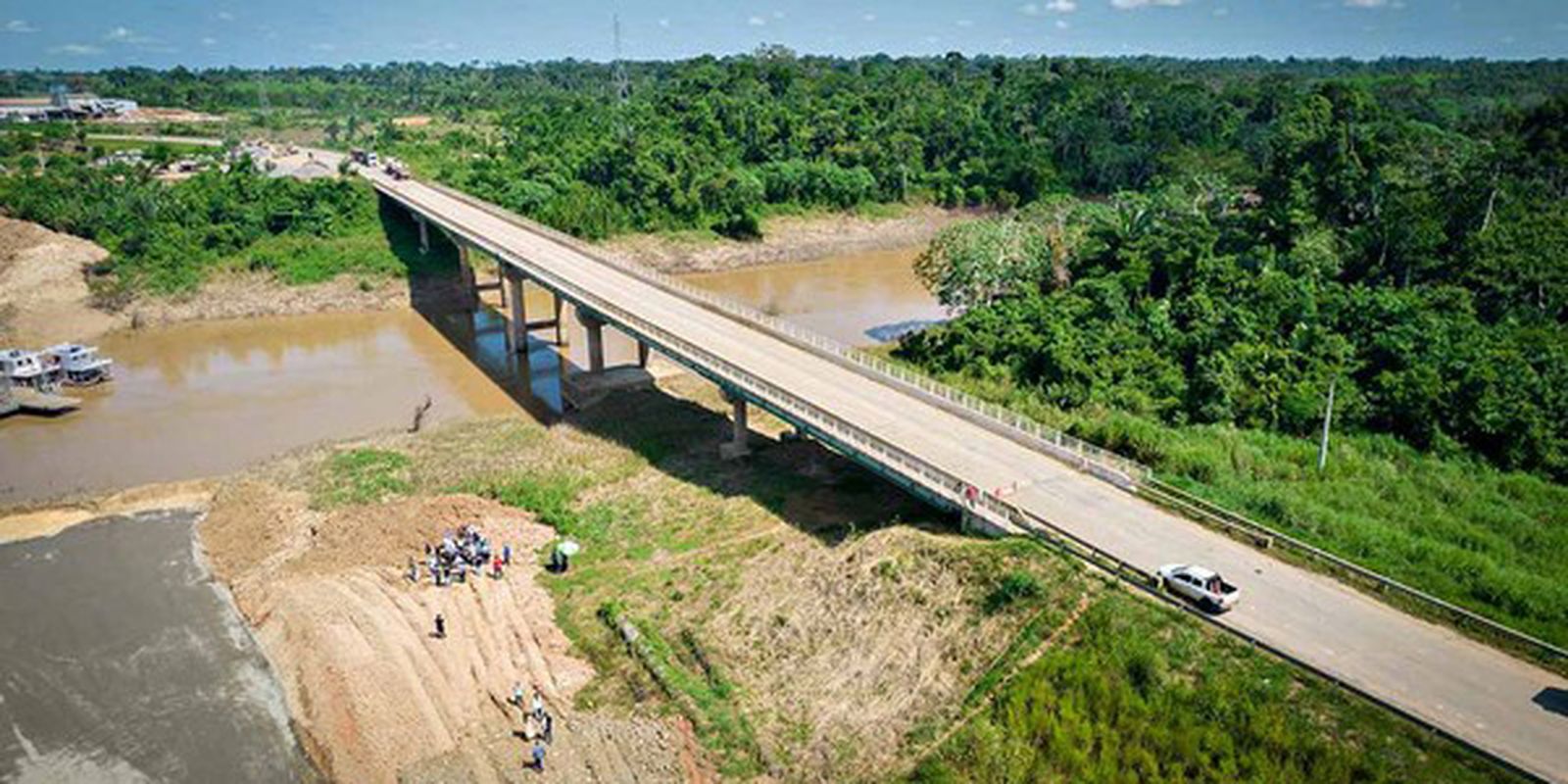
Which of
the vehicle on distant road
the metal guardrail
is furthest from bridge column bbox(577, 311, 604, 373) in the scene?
the vehicle on distant road

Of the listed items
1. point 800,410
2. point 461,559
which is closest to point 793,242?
point 800,410

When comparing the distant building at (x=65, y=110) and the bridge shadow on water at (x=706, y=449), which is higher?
the distant building at (x=65, y=110)

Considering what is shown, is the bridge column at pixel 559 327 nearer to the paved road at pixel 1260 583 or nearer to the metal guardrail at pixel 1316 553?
the paved road at pixel 1260 583

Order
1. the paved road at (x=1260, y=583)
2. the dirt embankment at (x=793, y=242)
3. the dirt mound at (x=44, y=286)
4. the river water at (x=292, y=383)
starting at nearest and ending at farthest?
1. the paved road at (x=1260, y=583)
2. the river water at (x=292, y=383)
3. the dirt mound at (x=44, y=286)
4. the dirt embankment at (x=793, y=242)

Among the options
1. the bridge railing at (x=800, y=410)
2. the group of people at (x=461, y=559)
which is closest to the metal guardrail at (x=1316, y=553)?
the bridge railing at (x=800, y=410)

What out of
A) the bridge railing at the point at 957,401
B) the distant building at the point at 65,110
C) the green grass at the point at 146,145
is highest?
the distant building at the point at 65,110

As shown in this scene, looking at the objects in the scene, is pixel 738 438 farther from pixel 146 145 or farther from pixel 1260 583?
pixel 146 145
